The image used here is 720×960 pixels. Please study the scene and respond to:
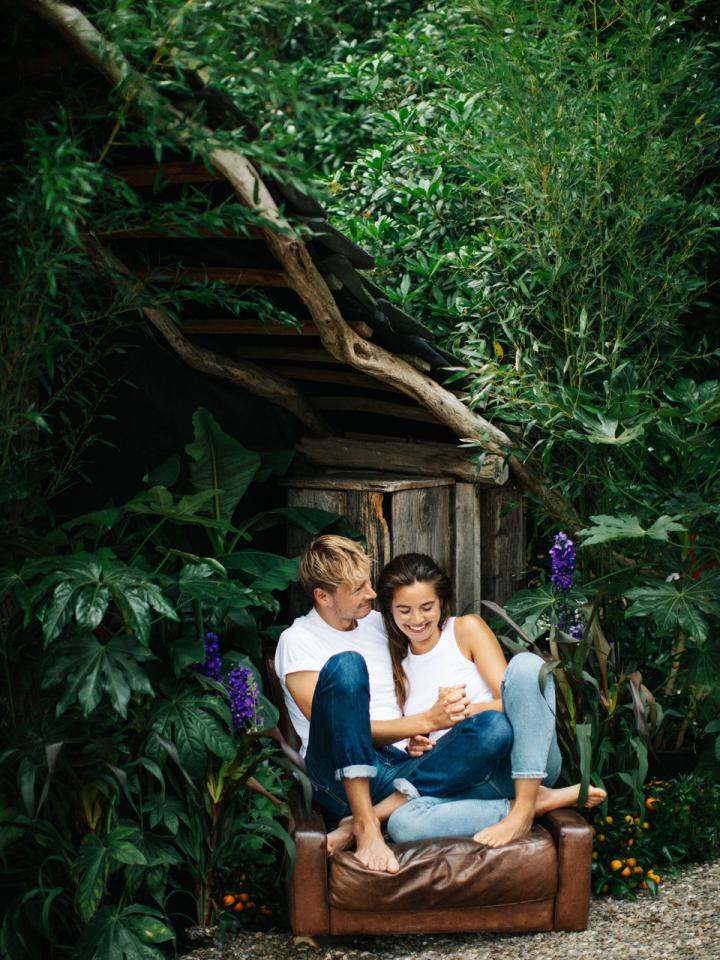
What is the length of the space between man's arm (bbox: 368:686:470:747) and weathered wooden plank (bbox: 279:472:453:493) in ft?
3.65

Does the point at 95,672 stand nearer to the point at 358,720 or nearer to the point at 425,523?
the point at 358,720

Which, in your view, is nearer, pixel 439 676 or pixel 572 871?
pixel 572 871

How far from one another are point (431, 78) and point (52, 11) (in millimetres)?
4985

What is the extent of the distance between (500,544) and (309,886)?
88.6 inches

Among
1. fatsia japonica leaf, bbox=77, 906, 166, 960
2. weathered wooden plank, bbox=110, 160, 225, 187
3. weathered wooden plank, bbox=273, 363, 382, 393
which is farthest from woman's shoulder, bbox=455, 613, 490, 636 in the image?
weathered wooden plank, bbox=110, 160, 225, 187

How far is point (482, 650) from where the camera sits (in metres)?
4.16

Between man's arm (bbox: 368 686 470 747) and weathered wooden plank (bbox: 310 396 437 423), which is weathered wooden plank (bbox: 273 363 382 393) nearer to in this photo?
weathered wooden plank (bbox: 310 396 437 423)

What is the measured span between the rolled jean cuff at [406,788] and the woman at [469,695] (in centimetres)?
5

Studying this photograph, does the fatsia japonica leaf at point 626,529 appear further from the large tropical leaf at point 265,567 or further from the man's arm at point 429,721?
the large tropical leaf at point 265,567

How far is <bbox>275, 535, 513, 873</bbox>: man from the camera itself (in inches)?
145

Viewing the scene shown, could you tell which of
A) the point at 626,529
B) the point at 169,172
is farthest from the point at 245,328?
the point at 626,529

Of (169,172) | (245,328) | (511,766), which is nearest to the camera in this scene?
(169,172)

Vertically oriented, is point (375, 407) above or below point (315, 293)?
below

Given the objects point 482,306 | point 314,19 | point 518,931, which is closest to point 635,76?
point 482,306
